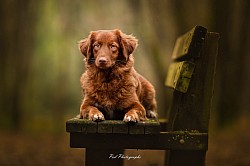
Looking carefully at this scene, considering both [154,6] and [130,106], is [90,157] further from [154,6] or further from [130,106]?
[154,6]

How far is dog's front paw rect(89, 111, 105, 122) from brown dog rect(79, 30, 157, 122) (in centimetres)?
11

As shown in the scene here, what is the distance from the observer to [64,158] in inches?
359

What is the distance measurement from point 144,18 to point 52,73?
6.97m

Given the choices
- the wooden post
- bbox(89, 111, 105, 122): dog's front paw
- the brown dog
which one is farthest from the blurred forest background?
bbox(89, 111, 105, 122): dog's front paw

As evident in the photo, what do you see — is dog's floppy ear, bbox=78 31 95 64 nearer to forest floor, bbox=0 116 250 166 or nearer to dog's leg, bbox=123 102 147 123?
dog's leg, bbox=123 102 147 123

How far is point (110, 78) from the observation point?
4.07 meters

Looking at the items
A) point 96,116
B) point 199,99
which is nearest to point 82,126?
point 96,116

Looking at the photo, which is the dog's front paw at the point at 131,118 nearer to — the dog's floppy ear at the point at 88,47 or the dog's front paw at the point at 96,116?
the dog's front paw at the point at 96,116

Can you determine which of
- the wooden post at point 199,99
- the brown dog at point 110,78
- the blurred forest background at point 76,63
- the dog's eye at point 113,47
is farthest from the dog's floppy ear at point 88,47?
the blurred forest background at point 76,63

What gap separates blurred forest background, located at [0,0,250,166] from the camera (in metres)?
9.30

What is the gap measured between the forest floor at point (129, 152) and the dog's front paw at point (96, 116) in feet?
13.9

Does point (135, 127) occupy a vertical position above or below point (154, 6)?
below

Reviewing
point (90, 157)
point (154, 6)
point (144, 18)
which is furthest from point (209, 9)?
point (90, 157)

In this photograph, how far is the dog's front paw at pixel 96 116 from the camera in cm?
367
